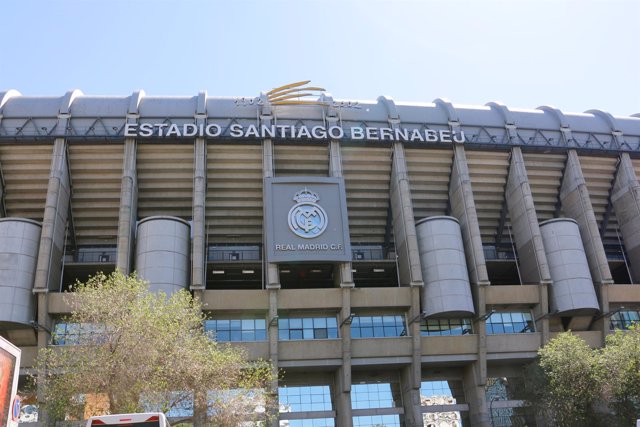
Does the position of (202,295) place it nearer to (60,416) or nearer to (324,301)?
(324,301)

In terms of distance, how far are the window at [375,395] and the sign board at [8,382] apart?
34.8 m

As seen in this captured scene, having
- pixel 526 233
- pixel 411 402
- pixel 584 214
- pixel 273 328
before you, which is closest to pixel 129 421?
pixel 273 328

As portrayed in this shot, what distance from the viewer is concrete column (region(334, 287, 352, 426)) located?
4553cm

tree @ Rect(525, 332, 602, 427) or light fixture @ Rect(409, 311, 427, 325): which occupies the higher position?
light fixture @ Rect(409, 311, 427, 325)

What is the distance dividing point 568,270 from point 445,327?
11.4 meters

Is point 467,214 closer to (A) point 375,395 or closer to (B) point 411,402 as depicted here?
(B) point 411,402

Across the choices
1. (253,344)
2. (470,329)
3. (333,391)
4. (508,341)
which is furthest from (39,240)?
(508,341)

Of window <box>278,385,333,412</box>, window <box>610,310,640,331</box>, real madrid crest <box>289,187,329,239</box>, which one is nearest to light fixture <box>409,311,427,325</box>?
window <box>278,385,333,412</box>

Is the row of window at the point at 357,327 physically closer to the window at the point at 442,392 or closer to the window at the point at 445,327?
the window at the point at 445,327

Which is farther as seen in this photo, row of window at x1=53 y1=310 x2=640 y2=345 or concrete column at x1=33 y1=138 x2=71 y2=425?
row of window at x1=53 y1=310 x2=640 y2=345

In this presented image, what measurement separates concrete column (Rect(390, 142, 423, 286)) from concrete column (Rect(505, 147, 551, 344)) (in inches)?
387

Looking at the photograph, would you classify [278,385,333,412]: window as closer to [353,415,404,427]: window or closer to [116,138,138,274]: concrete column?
[353,415,404,427]: window

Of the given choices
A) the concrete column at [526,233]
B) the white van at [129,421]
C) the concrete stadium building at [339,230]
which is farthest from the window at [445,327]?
the white van at [129,421]

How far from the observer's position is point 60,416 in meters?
29.5
